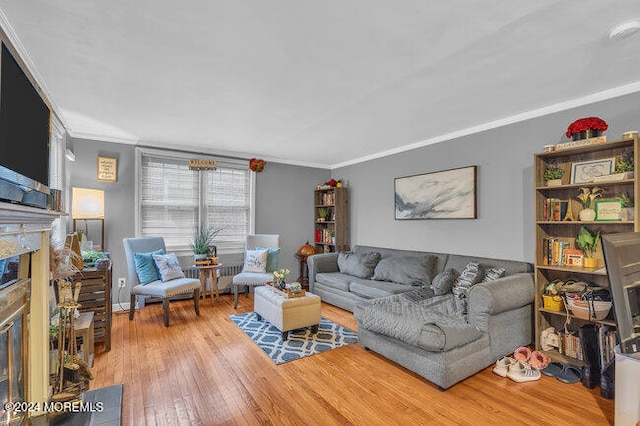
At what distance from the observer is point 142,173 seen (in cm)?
442

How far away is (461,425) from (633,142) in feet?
8.01

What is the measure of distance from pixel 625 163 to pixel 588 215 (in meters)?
0.47

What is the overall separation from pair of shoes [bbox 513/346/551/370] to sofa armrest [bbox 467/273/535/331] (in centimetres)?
36

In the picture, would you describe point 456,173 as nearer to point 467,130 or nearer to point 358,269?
point 467,130

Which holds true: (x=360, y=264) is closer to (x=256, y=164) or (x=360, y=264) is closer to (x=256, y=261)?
(x=256, y=261)

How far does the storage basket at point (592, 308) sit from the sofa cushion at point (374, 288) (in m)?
1.55

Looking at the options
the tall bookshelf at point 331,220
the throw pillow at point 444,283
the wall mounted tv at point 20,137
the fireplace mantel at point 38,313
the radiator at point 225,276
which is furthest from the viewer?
the tall bookshelf at point 331,220

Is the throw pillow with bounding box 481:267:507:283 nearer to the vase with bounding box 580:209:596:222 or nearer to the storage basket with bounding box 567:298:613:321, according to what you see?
the storage basket with bounding box 567:298:613:321

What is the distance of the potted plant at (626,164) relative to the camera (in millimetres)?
2430

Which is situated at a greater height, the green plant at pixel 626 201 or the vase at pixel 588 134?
the vase at pixel 588 134

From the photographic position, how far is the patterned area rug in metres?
2.90

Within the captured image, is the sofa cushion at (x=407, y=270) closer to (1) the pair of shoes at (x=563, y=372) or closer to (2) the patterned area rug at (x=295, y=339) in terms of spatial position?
(2) the patterned area rug at (x=295, y=339)

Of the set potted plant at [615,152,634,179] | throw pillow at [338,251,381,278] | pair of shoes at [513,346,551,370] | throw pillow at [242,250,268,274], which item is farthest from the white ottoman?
potted plant at [615,152,634,179]

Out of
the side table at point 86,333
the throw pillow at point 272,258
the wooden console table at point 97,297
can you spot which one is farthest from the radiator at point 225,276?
the side table at point 86,333
